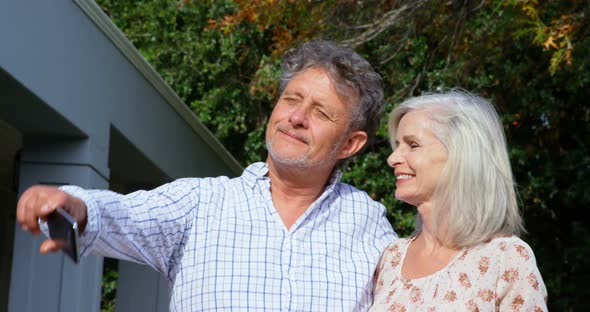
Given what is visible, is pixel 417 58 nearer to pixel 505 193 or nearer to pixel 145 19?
pixel 145 19

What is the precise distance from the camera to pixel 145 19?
1315cm

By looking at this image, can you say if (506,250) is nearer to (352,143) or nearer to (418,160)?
(418,160)

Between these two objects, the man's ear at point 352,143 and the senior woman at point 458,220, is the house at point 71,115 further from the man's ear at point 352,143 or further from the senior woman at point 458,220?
the senior woman at point 458,220

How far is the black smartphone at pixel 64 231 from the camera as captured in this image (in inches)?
84.4

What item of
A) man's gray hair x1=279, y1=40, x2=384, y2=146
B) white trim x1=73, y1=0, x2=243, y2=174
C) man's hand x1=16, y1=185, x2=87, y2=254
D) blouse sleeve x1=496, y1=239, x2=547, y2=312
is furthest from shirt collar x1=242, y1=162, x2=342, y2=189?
white trim x1=73, y1=0, x2=243, y2=174

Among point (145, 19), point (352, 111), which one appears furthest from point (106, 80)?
point (145, 19)

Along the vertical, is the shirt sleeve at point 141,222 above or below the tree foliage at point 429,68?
below

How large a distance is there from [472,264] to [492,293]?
108mm

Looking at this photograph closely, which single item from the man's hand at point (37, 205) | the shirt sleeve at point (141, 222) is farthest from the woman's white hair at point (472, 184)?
the man's hand at point (37, 205)

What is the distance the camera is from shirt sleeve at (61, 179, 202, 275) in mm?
2553

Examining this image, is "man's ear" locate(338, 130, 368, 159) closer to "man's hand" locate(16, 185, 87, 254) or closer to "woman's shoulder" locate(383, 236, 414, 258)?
"woman's shoulder" locate(383, 236, 414, 258)

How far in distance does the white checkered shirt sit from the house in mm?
1385

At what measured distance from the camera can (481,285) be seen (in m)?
2.78

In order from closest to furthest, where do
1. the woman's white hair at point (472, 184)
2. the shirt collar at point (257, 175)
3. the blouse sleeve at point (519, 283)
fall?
1. the blouse sleeve at point (519, 283)
2. the woman's white hair at point (472, 184)
3. the shirt collar at point (257, 175)
